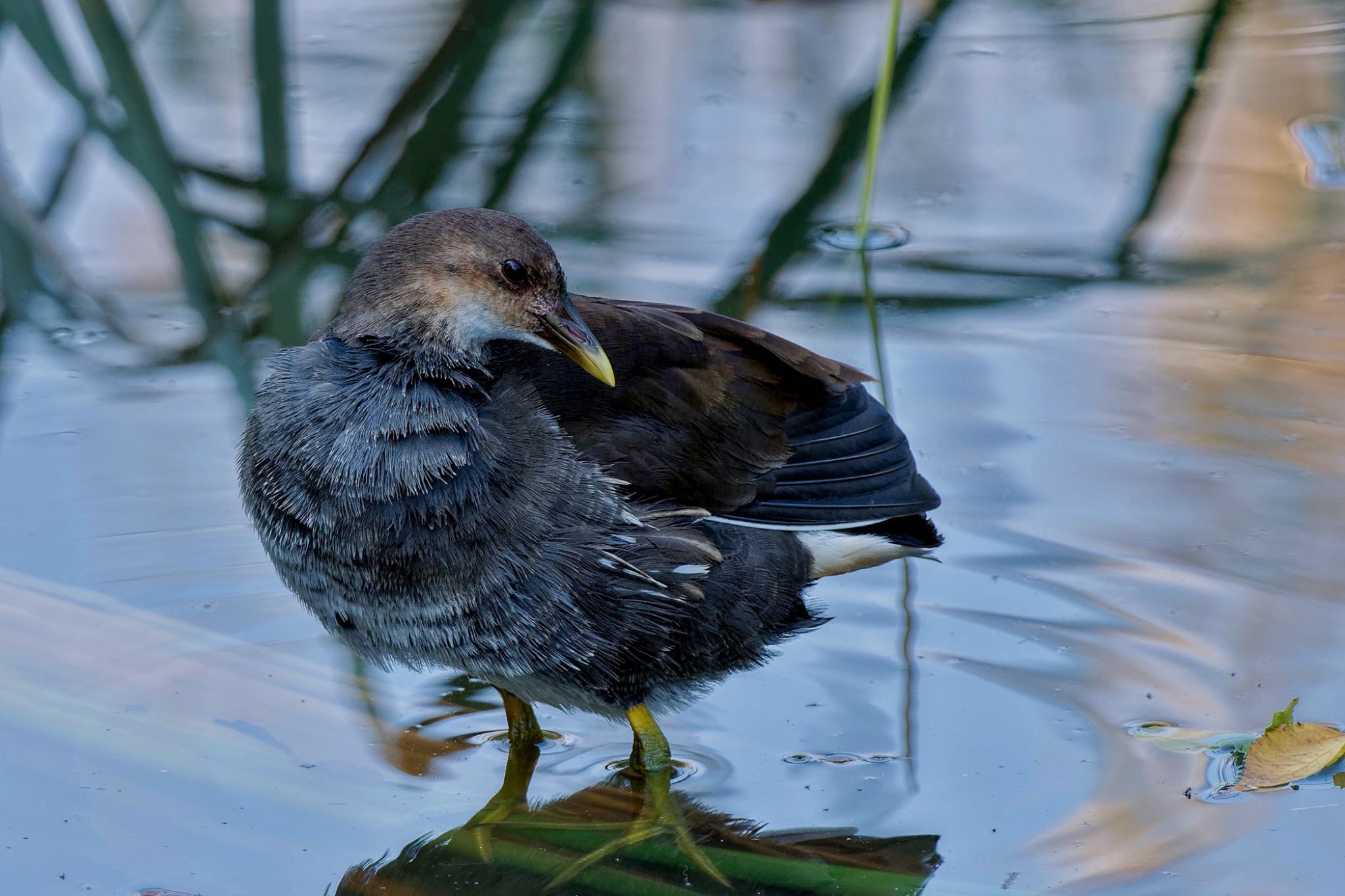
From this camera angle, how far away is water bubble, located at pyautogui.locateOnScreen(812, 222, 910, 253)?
5047 mm

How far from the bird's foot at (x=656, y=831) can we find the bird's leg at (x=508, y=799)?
0.55 ft

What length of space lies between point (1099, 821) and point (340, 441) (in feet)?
4.75

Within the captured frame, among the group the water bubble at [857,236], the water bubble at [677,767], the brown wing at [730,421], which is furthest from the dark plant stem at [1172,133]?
the water bubble at [677,767]

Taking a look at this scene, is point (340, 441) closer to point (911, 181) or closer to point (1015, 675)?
point (1015, 675)

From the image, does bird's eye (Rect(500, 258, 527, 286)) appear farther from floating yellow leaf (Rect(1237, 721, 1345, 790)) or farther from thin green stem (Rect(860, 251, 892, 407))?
floating yellow leaf (Rect(1237, 721, 1345, 790))

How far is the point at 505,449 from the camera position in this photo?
9.70 feet

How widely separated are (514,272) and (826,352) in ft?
5.39

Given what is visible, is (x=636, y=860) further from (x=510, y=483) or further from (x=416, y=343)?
(x=416, y=343)

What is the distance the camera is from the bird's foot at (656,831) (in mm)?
2936

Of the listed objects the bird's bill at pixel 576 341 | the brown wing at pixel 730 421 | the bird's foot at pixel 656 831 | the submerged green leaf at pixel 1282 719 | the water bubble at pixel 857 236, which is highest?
the bird's bill at pixel 576 341

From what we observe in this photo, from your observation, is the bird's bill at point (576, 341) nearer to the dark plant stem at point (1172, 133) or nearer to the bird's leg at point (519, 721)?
the bird's leg at point (519, 721)

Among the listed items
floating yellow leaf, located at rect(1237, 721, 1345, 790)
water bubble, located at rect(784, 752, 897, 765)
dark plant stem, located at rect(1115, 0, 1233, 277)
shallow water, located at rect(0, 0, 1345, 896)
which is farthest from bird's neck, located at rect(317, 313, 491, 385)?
dark plant stem, located at rect(1115, 0, 1233, 277)

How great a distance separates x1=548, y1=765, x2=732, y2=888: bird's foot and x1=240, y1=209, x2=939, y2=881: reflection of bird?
0.05m

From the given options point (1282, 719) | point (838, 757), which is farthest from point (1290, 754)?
point (838, 757)
